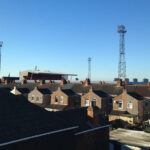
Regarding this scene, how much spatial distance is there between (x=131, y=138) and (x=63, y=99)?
26624 millimetres

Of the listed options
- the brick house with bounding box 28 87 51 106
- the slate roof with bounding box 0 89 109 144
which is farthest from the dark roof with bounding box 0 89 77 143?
the brick house with bounding box 28 87 51 106

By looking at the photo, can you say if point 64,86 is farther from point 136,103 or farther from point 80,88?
point 136,103

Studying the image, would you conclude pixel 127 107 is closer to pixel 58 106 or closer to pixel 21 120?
pixel 58 106

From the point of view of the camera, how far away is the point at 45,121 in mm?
16875

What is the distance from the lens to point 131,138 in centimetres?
2442

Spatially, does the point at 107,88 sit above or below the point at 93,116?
above

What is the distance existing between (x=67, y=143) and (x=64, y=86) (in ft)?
133

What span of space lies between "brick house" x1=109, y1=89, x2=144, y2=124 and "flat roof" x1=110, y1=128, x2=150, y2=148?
12.7 m

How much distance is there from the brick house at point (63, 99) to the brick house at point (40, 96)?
171 centimetres

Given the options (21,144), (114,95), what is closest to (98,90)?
(114,95)

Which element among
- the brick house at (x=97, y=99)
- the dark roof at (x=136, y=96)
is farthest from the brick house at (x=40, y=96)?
the dark roof at (x=136, y=96)

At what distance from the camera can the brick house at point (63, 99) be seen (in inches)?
1921

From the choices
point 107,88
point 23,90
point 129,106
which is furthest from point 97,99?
point 23,90

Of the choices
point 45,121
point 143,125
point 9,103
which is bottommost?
point 143,125
